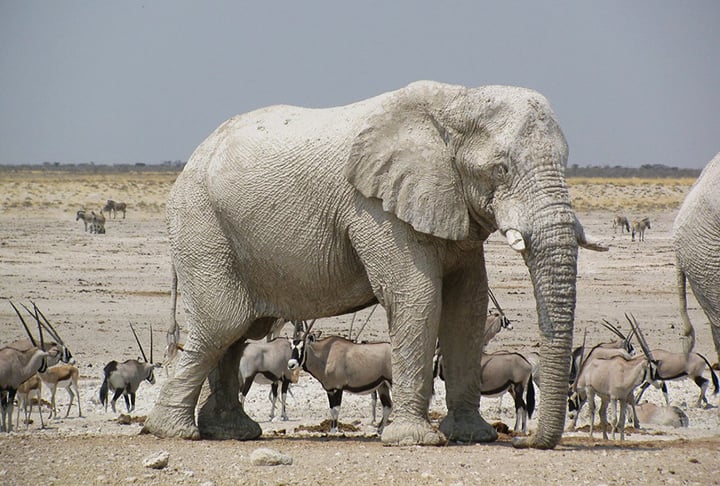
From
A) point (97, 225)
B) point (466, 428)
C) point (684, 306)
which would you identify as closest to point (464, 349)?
point (466, 428)

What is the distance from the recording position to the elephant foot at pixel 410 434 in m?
9.17

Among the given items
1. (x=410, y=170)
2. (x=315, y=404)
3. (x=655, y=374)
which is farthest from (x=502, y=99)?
(x=315, y=404)

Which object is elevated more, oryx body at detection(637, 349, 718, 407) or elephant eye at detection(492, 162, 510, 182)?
elephant eye at detection(492, 162, 510, 182)

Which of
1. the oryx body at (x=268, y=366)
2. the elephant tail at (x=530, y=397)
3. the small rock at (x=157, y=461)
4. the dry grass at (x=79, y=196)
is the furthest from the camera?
the dry grass at (x=79, y=196)

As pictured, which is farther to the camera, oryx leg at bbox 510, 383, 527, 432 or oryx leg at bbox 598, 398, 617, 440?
oryx leg at bbox 510, 383, 527, 432

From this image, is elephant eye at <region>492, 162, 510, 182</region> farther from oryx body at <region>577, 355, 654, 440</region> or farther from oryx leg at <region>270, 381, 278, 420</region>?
oryx leg at <region>270, 381, 278, 420</region>

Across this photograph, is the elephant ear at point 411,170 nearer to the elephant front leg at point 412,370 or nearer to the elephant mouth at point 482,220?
the elephant mouth at point 482,220

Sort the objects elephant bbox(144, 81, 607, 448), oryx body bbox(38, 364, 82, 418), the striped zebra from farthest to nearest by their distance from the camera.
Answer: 1. the striped zebra
2. oryx body bbox(38, 364, 82, 418)
3. elephant bbox(144, 81, 607, 448)

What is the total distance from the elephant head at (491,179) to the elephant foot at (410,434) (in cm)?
87

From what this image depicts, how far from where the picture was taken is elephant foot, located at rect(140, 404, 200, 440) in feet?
33.3

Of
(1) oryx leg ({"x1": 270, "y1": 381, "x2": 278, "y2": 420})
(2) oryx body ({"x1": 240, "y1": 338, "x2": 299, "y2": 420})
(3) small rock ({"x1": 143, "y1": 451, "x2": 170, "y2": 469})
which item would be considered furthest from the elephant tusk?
(2) oryx body ({"x1": 240, "y1": 338, "x2": 299, "y2": 420})

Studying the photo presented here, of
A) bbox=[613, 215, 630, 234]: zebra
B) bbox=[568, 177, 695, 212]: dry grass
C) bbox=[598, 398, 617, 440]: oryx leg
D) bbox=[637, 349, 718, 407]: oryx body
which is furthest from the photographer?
bbox=[568, 177, 695, 212]: dry grass

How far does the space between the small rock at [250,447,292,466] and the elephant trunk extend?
177cm

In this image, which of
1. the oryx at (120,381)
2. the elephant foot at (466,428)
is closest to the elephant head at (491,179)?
the elephant foot at (466,428)
